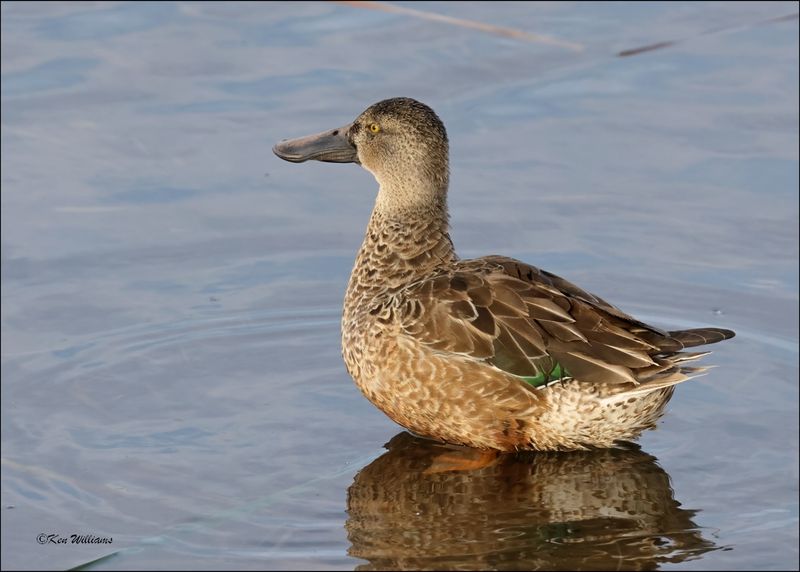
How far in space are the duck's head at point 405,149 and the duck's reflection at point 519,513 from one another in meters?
1.40

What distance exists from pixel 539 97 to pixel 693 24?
187cm

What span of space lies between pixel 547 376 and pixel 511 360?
0.18 metres

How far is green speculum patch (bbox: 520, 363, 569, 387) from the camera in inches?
282

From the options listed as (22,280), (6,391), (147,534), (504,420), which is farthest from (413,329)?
(22,280)

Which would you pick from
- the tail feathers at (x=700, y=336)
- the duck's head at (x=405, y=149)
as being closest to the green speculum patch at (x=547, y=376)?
the tail feathers at (x=700, y=336)

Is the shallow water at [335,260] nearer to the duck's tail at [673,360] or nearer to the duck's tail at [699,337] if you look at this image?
the duck's tail at [673,360]

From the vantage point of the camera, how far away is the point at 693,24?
12.5 metres

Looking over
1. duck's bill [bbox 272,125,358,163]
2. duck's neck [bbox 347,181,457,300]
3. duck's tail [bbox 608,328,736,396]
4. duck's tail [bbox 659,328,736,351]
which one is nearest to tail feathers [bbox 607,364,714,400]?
duck's tail [bbox 608,328,736,396]

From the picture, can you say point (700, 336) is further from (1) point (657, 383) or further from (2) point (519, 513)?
(2) point (519, 513)

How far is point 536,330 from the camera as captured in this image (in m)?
7.23

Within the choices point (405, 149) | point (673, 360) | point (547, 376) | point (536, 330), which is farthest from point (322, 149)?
point (673, 360)

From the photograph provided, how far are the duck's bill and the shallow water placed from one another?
0.97m

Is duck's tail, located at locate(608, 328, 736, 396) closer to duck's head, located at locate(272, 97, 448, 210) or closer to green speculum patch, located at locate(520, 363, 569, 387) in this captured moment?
green speculum patch, located at locate(520, 363, 569, 387)

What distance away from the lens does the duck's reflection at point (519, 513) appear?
6316mm
